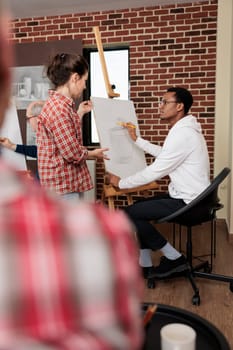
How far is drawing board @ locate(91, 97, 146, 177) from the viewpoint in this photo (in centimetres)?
297

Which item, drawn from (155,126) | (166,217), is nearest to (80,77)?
(166,217)

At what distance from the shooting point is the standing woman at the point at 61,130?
209 centimetres

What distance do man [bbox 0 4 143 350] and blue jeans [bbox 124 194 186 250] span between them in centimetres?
213

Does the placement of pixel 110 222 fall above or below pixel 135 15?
below

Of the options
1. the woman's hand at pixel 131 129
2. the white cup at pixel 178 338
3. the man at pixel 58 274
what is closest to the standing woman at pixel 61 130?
the woman's hand at pixel 131 129

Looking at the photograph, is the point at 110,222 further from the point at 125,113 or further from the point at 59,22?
the point at 59,22

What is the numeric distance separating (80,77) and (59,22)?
101 inches

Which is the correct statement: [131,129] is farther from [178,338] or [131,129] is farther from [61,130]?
[178,338]

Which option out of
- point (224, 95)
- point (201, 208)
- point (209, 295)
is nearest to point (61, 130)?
point (201, 208)

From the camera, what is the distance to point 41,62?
4418 millimetres

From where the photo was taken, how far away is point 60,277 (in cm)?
34

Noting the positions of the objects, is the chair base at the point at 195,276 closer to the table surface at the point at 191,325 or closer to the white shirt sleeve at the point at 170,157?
the white shirt sleeve at the point at 170,157

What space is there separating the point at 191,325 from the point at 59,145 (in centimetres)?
119

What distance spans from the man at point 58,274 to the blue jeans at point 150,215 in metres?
2.13
